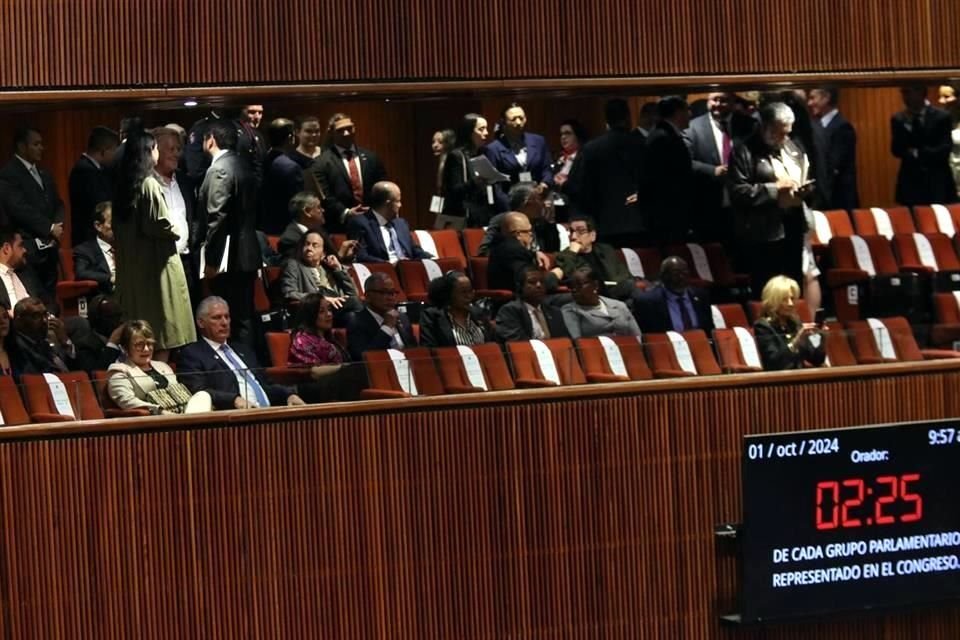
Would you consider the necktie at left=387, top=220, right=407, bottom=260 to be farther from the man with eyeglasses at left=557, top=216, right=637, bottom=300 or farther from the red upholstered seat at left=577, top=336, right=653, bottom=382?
the red upholstered seat at left=577, top=336, right=653, bottom=382

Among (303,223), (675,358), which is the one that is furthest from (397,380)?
(303,223)

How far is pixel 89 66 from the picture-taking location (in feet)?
15.1

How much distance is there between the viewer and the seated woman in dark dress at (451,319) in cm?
522

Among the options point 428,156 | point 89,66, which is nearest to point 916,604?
point 89,66

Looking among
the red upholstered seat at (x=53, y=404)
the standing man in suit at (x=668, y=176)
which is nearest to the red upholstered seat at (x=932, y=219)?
the standing man in suit at (x=668, y=176)

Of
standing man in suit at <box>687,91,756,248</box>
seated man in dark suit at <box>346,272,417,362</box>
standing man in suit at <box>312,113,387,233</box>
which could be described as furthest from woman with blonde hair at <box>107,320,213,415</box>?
standing man in suit at <box>687,91,756,248</box>

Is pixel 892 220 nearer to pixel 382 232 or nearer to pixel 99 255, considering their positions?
pixel 382 232

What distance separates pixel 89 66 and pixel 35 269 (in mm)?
1269

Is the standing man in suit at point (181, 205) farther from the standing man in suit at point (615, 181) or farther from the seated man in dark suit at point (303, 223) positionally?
the standing man in suit at point (615, 181)

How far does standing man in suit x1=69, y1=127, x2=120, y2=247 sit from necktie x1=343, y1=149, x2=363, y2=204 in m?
0.91

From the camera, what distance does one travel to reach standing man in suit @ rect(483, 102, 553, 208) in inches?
275

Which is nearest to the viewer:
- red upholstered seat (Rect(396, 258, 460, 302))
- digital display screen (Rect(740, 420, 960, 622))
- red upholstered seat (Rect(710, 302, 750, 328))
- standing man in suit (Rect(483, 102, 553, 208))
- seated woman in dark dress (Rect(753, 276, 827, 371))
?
digital display screen (Rect(740, 420, 960, 622))

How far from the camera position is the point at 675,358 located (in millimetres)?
5016

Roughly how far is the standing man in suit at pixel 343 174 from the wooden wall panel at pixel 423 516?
185 cm
